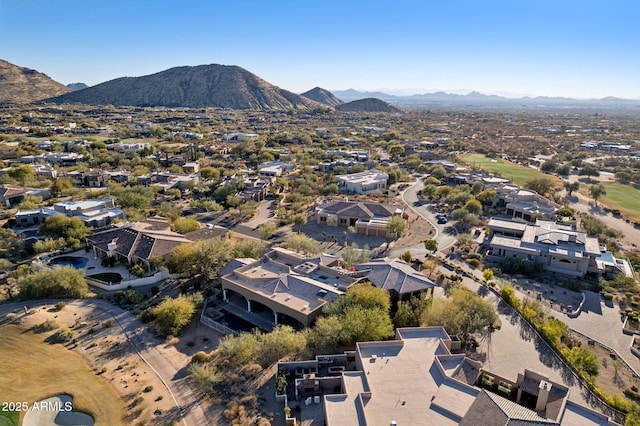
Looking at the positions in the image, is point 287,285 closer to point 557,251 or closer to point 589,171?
point 557,251

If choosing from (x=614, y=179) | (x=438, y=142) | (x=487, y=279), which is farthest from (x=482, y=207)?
(x=438, y=142)

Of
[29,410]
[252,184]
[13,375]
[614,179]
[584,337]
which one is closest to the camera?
[29,410]

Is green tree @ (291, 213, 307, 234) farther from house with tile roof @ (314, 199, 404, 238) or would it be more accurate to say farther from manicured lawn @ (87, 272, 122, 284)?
manicured lawn @ (87, 272, 122, 284)

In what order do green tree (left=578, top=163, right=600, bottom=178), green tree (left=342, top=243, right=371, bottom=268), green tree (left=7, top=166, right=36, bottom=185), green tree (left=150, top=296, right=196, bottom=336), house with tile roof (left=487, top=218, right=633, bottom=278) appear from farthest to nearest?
green tree (left=578, top=163, right=600, bottom=178)
green tree (left=7, top=166, right=36, bottom=185)
house with tile roof (left=487, top=218, right=633, bottom=278)
green tree (left=342, top=243, right=371, bottom=268)
green tree (left=150, top=296, right=196, bottom=336)

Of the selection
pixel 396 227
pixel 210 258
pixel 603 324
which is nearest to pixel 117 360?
pixel 210 258

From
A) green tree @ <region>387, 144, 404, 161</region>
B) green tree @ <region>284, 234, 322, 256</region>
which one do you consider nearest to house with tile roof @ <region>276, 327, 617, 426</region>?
green tree @ <region>284, 234, 322, 256</region>

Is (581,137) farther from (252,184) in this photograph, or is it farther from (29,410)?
(29,410)
